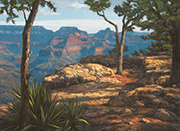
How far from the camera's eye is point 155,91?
7637mm

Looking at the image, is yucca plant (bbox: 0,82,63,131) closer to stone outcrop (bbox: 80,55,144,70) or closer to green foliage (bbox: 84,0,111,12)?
green foliage (bbox: 84,0,111,12)

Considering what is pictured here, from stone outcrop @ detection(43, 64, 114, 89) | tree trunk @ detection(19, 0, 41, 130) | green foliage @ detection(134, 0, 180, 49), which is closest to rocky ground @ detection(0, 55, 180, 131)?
stone outcrop @ detection(43, 64, 114, 89)

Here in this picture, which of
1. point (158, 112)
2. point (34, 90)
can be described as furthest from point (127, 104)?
point (34, 90)

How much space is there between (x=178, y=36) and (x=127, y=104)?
17.2 feet

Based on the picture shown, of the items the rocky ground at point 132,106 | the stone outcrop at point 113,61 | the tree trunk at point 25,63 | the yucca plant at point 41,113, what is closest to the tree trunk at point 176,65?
the rocky ground at point 132,106

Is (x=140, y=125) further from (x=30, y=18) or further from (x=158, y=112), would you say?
(x=30, y=18)

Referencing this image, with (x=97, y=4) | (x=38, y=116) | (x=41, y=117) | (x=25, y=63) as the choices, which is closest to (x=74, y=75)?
(x=97, y=4)

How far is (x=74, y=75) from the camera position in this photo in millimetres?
13531

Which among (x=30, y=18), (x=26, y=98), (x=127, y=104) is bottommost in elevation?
(x=127, y=104)

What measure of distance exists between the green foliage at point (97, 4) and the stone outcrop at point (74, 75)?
565 cm

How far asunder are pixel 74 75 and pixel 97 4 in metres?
7.47

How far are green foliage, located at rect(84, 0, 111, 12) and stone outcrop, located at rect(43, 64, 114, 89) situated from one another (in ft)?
18.5

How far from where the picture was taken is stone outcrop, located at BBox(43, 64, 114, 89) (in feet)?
41.0

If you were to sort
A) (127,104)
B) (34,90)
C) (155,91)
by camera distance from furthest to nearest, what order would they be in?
(155,91)
(127,104)
(34,90)
